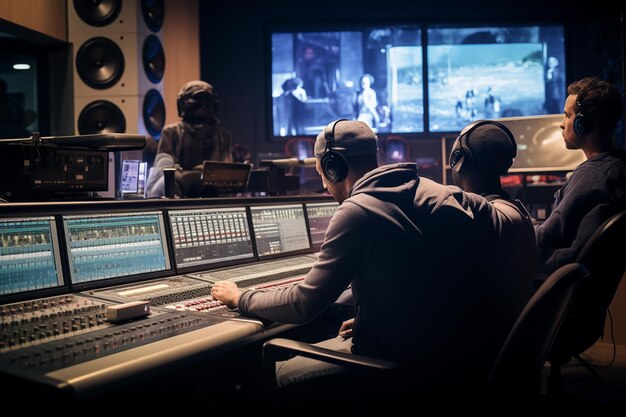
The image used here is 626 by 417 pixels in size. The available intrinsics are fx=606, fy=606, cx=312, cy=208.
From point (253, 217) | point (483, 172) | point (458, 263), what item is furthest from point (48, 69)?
point (458, 263)

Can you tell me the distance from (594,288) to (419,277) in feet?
3.80

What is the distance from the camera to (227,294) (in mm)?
1737

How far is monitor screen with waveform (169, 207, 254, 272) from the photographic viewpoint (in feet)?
6.97

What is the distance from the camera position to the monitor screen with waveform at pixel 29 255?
1.58 m

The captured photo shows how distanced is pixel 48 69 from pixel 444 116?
4.04 m

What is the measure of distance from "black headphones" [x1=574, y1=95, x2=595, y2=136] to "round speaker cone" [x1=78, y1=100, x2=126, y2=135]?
3599 mm

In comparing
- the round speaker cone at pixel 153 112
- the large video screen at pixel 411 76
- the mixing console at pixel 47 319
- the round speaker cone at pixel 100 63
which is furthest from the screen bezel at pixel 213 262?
the large video screen at pixel 411 76

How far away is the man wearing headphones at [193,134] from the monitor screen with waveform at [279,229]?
0.78 meters

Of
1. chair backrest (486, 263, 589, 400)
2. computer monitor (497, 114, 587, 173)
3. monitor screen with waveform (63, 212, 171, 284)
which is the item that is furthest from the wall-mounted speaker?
chair backrest (486, 263, 589, 400)

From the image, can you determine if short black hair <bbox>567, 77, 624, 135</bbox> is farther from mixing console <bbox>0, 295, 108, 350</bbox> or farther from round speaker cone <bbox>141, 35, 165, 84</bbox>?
round speaker cone <bbox>141, 35, 165, 84</bbox>

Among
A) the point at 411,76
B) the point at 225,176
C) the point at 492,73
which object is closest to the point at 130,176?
the point at 225,176

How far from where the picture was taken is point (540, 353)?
52.0 inches

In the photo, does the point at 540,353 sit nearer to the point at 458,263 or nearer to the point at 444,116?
the point at 458,263

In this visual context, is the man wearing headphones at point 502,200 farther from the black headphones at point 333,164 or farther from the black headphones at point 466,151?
the black headphones at point 333,164
